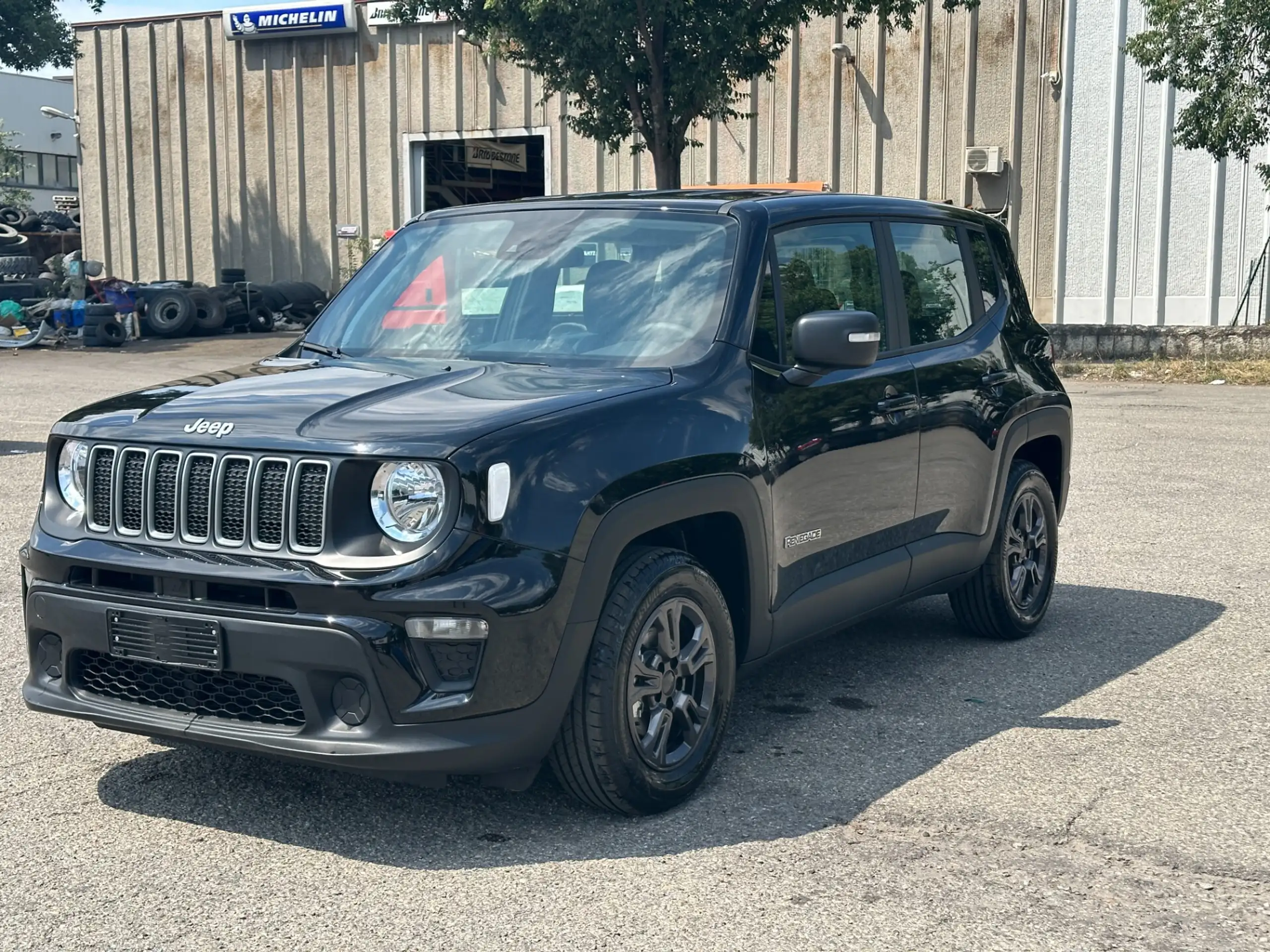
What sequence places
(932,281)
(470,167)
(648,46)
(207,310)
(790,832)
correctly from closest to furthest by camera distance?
(790,832)
(932,281)
(648,46)
(207,310)
(470,167)

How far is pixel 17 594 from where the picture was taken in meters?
6.98

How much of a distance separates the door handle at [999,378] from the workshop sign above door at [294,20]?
27147 millimetres

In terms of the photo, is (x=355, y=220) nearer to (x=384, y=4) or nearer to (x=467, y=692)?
(x=384, y=4)

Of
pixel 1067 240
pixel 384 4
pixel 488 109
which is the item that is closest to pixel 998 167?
pixel 1067 240

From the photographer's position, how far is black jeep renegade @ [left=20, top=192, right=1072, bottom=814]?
12.3 feet

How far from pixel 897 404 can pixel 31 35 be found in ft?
156

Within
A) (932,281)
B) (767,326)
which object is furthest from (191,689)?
(932,281)

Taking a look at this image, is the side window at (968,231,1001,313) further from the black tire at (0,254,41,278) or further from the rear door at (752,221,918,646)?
the black tire at (0,254,41,278)

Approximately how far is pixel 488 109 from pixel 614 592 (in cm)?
2736

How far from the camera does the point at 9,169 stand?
59.7 m

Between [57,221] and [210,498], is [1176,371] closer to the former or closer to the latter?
[210,498]

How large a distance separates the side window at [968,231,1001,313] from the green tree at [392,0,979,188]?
46.1ft

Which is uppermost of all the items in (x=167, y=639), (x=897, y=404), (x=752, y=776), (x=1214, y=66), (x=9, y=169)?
(x=9, y=169)

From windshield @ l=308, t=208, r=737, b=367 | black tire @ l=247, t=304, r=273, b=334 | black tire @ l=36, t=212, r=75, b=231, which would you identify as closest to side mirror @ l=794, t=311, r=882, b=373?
windshield @ l=308, t=208, r=737, b=367
